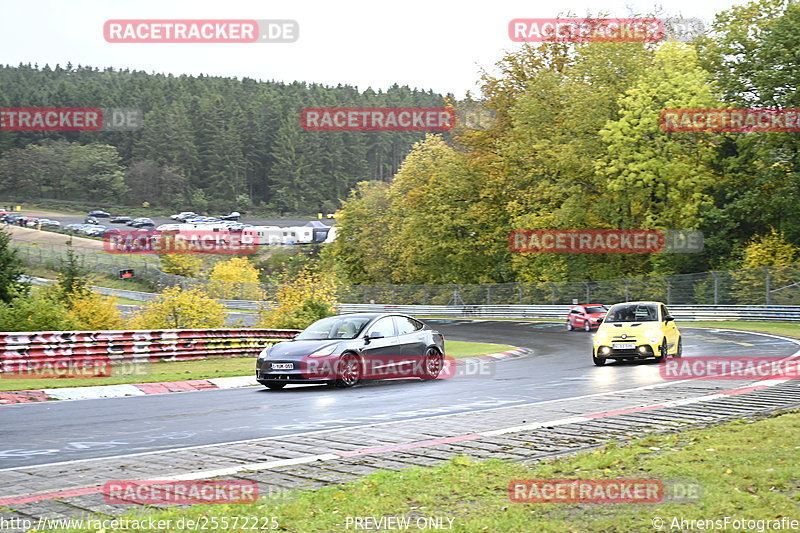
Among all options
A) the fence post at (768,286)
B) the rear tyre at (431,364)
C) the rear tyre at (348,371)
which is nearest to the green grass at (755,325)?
the fence post at (768,286)

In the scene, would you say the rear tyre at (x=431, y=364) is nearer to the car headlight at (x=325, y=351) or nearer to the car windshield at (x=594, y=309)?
the car headlight at (x=325, y=351)

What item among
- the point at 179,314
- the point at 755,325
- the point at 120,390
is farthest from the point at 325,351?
the point at 755,325

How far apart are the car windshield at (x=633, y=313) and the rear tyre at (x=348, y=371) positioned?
840 cm

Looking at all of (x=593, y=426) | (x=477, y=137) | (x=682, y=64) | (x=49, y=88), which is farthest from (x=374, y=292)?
(x=49, y=88)

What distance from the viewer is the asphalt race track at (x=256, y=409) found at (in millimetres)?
10398

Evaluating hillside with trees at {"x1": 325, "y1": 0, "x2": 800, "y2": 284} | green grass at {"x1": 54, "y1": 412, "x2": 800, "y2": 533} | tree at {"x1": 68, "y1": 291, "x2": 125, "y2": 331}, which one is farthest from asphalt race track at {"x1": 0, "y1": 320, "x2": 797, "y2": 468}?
hillside with trees at {"x1": 325, "y1": 0, "x2": 800, "y2": 284}

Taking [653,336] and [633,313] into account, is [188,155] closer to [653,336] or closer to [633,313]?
[633,313]

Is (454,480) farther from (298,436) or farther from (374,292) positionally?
(374,292)

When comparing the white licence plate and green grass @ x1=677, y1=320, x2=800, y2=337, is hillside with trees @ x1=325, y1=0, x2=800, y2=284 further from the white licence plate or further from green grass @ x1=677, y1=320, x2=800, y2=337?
the white licence plate

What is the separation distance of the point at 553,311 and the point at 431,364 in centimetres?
4263

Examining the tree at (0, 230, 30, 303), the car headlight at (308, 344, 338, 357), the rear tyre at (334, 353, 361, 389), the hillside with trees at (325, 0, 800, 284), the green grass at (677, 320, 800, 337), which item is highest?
the hillside with trees at (325, 0, 800, 284)

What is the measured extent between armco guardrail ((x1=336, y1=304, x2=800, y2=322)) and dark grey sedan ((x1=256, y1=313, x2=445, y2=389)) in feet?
57.6

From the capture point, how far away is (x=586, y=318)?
47.8 meters

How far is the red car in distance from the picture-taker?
4769 centimetres
